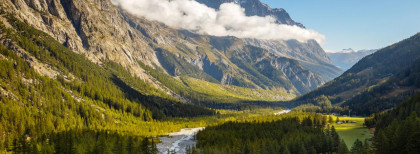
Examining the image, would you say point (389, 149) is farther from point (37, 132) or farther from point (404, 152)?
point (37, 132)

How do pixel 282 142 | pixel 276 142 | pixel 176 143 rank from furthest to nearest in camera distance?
1. pixel 176 143
2. pixel 276 142
3. pixel 282 142

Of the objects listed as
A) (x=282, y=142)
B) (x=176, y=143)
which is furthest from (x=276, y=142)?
(x=176, y=143)

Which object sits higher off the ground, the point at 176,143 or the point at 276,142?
the point at 276,142

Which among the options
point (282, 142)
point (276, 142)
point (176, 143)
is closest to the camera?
point (282, 142)

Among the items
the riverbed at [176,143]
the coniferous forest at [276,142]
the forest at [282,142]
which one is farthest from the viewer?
the riverbed at [176,143]

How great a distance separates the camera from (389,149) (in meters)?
73.6

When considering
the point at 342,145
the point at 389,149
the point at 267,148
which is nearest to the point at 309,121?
the point at 267,148

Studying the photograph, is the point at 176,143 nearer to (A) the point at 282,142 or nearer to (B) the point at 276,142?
(B) the point at 276,142

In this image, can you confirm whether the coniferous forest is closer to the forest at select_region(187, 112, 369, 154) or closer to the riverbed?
the forest at select_region(187, 112, 369, 154)

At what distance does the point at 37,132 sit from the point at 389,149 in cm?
15299

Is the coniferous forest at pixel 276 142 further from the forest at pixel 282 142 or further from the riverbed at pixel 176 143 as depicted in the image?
the riverbed at pixel 176 143

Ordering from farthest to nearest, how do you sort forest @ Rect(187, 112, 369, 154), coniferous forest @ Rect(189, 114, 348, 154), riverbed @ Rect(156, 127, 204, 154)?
riverbed @ Rect(156, 127, 204, 154)
coniferous forest @ Rect(189, 114, 348, 154)
forest @ Rect(187, 112, 369, 154)

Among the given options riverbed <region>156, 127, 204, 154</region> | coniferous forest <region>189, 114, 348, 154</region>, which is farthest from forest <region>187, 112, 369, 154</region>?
riverbed <region>156, 127, 204, 154</region>

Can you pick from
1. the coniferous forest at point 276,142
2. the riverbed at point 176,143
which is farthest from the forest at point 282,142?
the riverbed at point 176,143
